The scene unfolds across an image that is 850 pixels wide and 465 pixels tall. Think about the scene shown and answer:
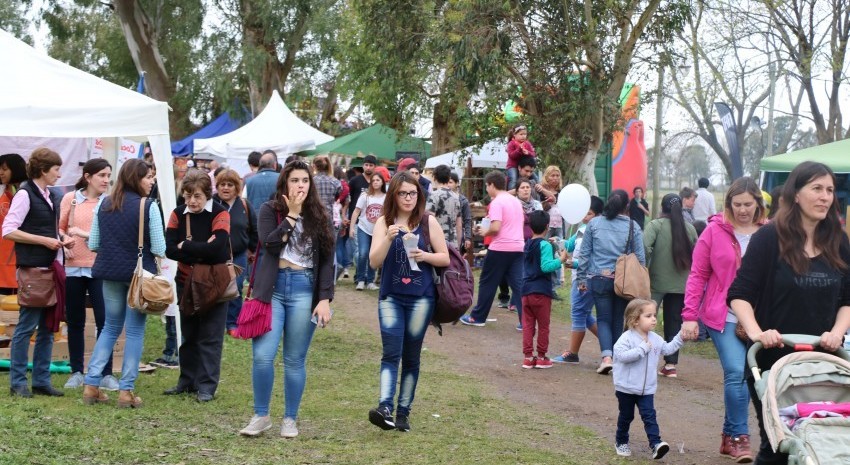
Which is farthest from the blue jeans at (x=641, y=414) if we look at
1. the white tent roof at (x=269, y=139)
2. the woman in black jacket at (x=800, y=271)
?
the white tent roof at (x=269, y=139)

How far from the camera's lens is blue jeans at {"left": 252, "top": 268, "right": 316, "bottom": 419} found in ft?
23.1

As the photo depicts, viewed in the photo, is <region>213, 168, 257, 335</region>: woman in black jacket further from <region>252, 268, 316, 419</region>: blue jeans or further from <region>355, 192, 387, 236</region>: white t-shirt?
<region>355, 192, 387, 236</region>: white t-shirt

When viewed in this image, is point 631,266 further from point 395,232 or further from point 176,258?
point 176,258

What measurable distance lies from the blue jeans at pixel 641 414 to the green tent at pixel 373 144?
17.7 metres

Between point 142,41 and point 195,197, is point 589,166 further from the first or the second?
point 142,41

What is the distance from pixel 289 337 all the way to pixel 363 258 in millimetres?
8814

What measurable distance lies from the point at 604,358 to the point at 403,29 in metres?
15.5

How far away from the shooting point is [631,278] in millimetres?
9656

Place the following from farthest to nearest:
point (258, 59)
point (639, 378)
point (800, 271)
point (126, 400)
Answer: point (258, 59) → point (126, 400) → point (639, 378) → point (800, 271)

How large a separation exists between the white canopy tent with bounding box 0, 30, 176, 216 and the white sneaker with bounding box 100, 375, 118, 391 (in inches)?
60.9

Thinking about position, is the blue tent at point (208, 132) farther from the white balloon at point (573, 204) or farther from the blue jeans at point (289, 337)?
the blue jeans at point (289, 337)

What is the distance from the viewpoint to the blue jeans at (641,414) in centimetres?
731

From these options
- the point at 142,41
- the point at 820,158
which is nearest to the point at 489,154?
the point at 820,158

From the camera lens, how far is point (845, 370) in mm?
4988
